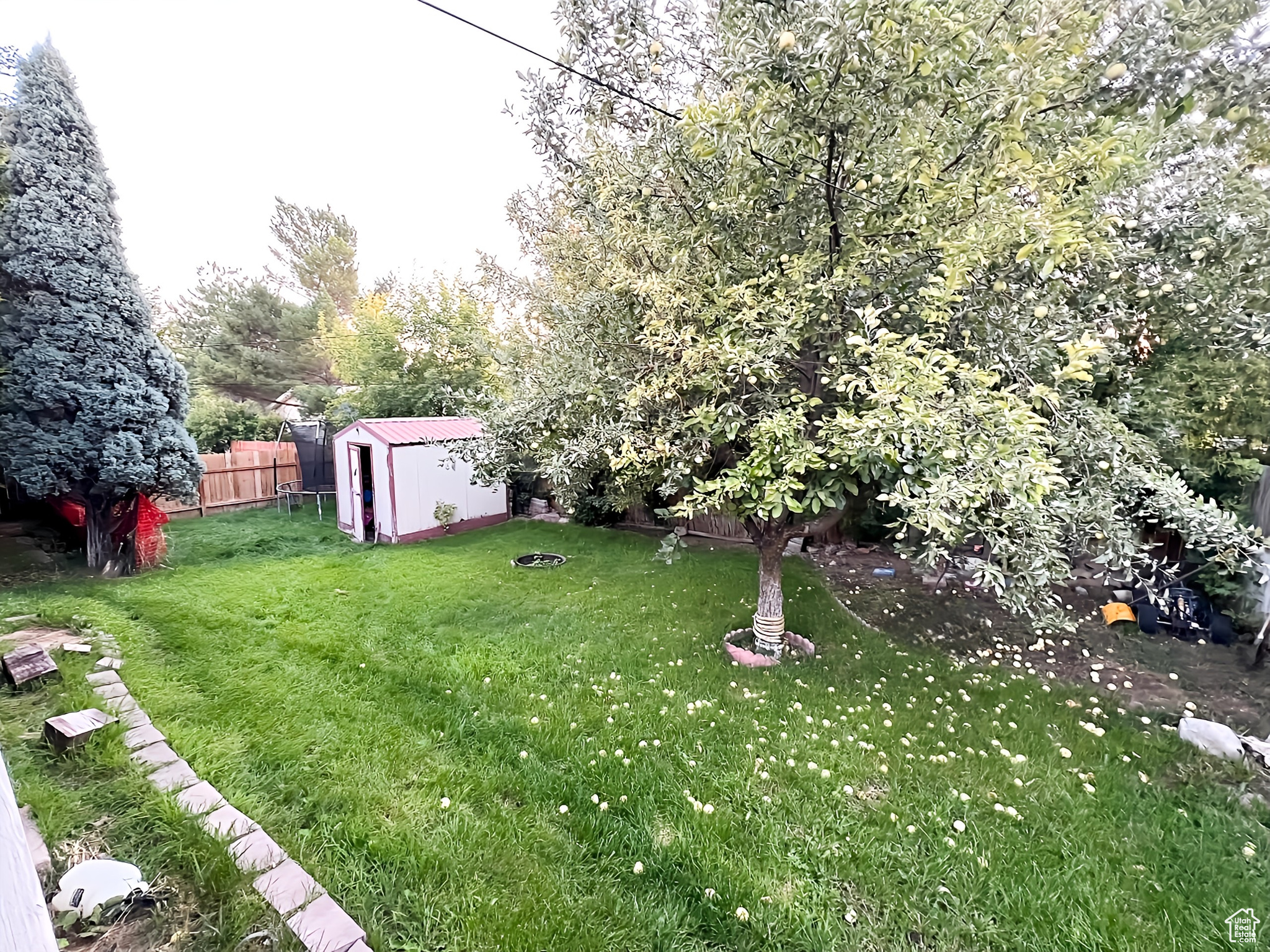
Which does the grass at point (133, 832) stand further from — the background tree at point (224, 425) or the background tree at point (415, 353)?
the background tree at point (224, 425)

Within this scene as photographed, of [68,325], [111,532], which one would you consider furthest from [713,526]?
[68,325]

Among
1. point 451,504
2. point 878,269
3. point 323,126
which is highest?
point 323,126

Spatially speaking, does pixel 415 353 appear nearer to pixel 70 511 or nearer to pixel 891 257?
pixel 70 511

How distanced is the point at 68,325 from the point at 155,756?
494 centimetres

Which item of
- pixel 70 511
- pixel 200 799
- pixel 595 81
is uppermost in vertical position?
pixel 595 81

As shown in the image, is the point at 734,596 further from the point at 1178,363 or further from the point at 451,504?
the point at 451,504

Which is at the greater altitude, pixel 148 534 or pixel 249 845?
pixel 148 534

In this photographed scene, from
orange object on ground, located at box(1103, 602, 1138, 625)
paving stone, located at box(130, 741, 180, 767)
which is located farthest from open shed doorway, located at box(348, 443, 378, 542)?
orange object on ground, located at box(1103, 602, 1138, 625)

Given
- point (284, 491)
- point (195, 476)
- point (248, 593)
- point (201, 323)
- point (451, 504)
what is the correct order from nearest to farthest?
1. point (248, 593)
2. point (195, 476)
3. point (451, 504)
4. point (284, 491)
5. point (201, 323)

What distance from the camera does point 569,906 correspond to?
5.86ft

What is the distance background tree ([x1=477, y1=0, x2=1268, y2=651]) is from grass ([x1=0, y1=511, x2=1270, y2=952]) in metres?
0.84

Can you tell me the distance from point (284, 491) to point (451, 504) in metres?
4.17

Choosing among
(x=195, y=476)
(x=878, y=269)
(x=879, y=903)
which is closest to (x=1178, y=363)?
(x=878, y=269)

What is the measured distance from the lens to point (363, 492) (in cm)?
763
